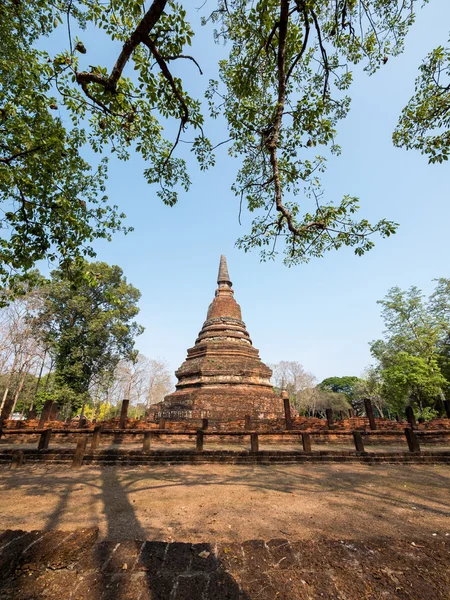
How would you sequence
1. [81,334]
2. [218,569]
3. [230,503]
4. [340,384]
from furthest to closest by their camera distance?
[340,384] < [81,334] < [230,503] < [218,569]

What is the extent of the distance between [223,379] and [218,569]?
13.8 metres

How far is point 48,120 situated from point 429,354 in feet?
87.0

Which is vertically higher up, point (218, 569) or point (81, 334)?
point (81, 334)

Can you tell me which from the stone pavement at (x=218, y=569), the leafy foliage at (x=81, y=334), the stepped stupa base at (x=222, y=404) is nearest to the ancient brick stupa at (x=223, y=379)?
the stepped stupa base at (x=222, y=404)

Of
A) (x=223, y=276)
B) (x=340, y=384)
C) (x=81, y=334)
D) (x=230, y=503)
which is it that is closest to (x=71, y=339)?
(x=81, y=334)

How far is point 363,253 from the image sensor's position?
6555mm

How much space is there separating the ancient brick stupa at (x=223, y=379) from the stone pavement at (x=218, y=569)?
11.6 meters

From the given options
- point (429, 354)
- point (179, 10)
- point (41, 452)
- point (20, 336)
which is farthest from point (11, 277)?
point (429, 354)

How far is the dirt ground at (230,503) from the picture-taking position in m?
3.12

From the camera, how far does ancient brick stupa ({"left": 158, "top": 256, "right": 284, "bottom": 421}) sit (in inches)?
562

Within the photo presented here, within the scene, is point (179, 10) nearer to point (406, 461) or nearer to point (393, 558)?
point (393, 558)

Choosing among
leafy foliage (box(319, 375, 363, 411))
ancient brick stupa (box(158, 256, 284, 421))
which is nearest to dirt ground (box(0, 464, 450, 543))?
ancient brick stupa (box(158, 256, 284, 421))

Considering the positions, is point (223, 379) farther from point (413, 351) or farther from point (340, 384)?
point (340, 384)

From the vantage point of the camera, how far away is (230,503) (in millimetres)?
4020
